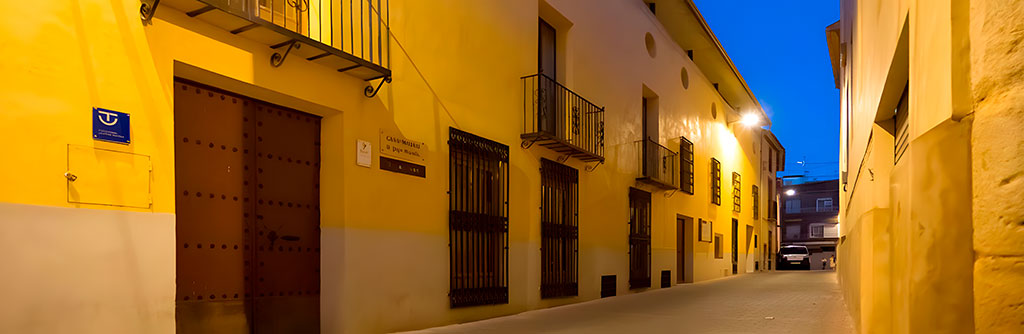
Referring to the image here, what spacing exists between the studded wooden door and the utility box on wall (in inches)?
26.0

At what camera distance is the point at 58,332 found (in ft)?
14.4

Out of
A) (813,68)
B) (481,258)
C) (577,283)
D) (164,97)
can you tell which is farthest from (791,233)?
(813,68)

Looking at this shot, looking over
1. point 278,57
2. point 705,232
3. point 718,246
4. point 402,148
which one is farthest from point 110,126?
point 718,246

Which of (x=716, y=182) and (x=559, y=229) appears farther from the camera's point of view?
(x=716, y=182)

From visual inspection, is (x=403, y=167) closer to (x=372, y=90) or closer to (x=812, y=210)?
(x=372, y=90)

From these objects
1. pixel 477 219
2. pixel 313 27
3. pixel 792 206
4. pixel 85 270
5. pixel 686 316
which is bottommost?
pixel 686 316

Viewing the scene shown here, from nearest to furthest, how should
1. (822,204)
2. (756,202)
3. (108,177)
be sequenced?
(108,177), (756,202), (822,204)

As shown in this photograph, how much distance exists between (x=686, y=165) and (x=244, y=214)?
1468 cm

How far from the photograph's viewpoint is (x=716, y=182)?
22391 millimetres

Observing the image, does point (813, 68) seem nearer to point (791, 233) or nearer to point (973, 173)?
point (791, 233)

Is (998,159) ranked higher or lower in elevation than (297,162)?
lower

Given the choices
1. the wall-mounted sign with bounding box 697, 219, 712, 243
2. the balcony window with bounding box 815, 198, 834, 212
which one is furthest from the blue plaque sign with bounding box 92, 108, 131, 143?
the balcony window with bounding box 815, 198, 834, 212

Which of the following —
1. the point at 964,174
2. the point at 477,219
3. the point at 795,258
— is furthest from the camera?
the point at 795,258

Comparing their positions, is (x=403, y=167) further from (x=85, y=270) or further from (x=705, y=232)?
(x=705, y=232)
